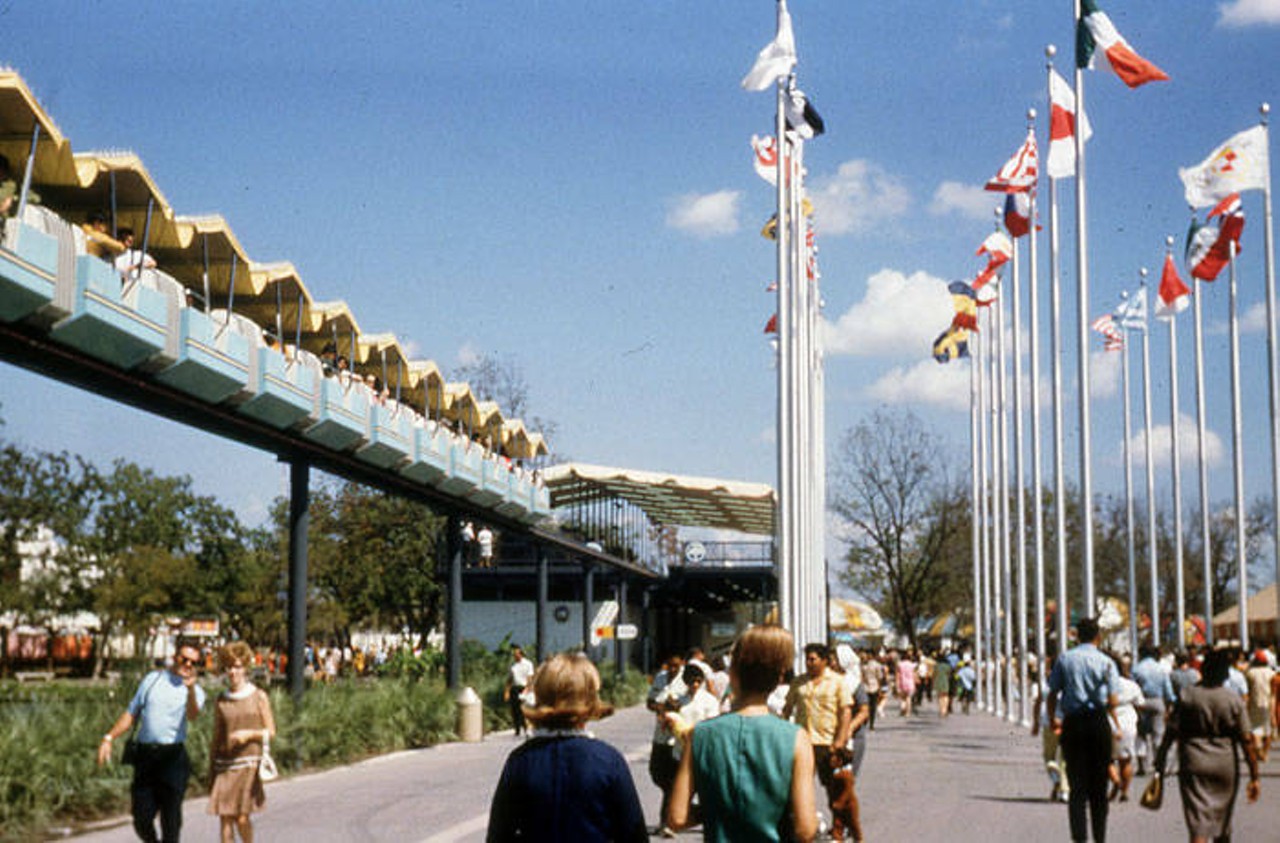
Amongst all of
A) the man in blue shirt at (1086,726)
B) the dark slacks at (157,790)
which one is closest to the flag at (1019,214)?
the man in blue shirt at (1086,726)

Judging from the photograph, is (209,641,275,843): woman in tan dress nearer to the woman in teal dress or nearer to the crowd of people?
the crowd of people

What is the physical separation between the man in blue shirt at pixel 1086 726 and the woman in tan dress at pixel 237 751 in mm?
5785

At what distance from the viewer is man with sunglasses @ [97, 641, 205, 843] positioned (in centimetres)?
1148

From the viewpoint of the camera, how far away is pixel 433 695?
28.8 m

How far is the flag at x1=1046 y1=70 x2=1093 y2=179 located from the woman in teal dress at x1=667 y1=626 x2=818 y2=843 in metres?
22.1

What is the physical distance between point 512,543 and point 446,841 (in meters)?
52.1

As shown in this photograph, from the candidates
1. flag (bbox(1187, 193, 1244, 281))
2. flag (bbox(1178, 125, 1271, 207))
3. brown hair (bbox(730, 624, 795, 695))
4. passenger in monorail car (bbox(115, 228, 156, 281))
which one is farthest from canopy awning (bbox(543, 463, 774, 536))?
brown hair (bbox(730, 624, 795, 695))

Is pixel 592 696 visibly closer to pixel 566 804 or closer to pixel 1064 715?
pixel 566 804

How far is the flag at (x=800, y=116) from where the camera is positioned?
25.0 m

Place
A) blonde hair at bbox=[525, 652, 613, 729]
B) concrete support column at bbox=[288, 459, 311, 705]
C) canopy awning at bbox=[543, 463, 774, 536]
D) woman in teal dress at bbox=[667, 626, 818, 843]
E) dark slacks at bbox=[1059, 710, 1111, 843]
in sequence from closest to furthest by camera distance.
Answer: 1. blonde hair at bbox=[525, 652, 613, 729]
2. woman in teal dress at bbox=[667, 626, 818, 843]
3. dark slacks at bbox=[1059, 710, 1111, 843]
4. concrete support column at bbox=[288, 459, 311, 705]
5. canopy awning at bbox=[543, 463, 774, 536]

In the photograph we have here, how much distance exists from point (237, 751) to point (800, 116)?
16.0 metres

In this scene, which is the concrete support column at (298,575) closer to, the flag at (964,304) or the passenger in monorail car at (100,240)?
the passenger in monorail car at (100,240)

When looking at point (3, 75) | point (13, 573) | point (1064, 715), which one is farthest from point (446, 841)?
point (13, 573)

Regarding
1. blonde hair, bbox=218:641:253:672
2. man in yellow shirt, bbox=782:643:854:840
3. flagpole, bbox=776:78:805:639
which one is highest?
flagpole, bbox=776:78:805:639
